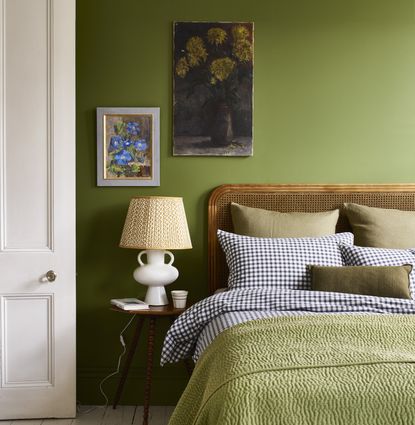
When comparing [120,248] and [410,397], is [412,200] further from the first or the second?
[410,397]

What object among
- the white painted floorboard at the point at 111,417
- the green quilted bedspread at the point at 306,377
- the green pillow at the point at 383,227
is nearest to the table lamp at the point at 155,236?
the white painted floorboard at the point at 111,417

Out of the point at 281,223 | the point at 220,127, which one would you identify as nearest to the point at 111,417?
the point at 281,223

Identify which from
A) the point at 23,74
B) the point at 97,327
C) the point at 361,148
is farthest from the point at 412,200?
the point at 23,74

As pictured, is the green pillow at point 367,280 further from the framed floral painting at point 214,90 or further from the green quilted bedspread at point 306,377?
the framed floral painting at point 214,90

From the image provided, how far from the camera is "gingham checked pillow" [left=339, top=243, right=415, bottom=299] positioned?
143 inches

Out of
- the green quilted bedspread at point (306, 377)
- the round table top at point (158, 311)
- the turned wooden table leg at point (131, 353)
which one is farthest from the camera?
the turned wooden table leg at point (131, 353)

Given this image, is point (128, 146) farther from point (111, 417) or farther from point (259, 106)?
point (111, 417)

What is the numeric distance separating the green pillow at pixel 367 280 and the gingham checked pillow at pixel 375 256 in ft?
0.58

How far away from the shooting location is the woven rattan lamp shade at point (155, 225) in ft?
12.5

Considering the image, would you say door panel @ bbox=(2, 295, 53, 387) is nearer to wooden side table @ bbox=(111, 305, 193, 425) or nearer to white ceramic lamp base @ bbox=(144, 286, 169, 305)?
wooden side table @ bbox=(111, 305, 193, 425)

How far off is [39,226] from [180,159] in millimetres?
925

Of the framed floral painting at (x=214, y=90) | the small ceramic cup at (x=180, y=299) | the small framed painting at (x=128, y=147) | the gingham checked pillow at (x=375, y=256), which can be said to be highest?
the framed floral painting at (x=214, y=90)

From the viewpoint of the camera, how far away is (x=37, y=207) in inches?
152

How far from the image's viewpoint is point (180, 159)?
13.8 ft
